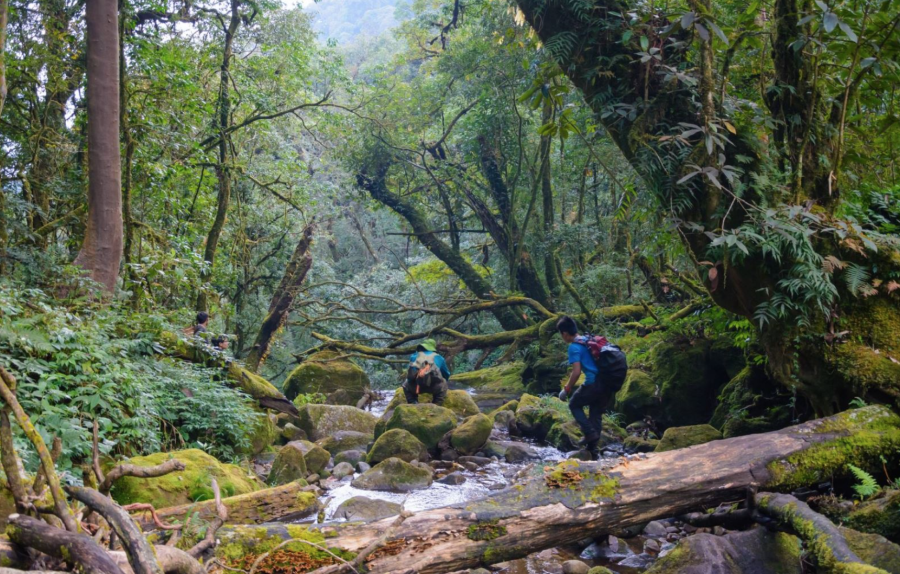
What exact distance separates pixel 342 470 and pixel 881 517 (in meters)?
5.78

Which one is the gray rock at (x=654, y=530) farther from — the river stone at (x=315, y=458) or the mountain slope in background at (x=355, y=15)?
the mountain slope in background at (x=355, y=15)

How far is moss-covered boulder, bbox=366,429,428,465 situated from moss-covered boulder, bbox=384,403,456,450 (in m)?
0.41

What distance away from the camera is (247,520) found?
4.63 m

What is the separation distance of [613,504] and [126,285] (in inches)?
303

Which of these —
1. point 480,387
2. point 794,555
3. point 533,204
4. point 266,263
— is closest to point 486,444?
point 794,555

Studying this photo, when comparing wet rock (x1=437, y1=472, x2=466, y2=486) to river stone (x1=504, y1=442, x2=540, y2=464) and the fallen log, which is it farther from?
the fallen log

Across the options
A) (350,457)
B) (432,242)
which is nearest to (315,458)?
(350,457)

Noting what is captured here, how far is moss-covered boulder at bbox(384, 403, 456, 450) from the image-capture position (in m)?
8.71

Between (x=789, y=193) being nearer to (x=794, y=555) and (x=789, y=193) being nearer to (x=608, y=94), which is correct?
(x=608, y=94)

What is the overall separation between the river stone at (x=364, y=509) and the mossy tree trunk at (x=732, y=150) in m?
3.63

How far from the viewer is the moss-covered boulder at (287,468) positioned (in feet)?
22.7

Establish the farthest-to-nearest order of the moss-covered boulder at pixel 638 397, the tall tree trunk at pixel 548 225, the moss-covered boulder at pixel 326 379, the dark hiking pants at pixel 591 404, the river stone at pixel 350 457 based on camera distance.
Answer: the tall tree trunk at pixel 548 225 → the moss-covered boulder at pixel 326 379 → the moss-covered boulder at pixel 638 397 → the river stone at pixel 350 457 → the dark hiking pants at pixel 591 404

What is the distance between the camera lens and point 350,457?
8398mm

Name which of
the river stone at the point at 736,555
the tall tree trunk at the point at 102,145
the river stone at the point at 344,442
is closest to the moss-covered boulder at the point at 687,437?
the river stone at the point at 736,555
